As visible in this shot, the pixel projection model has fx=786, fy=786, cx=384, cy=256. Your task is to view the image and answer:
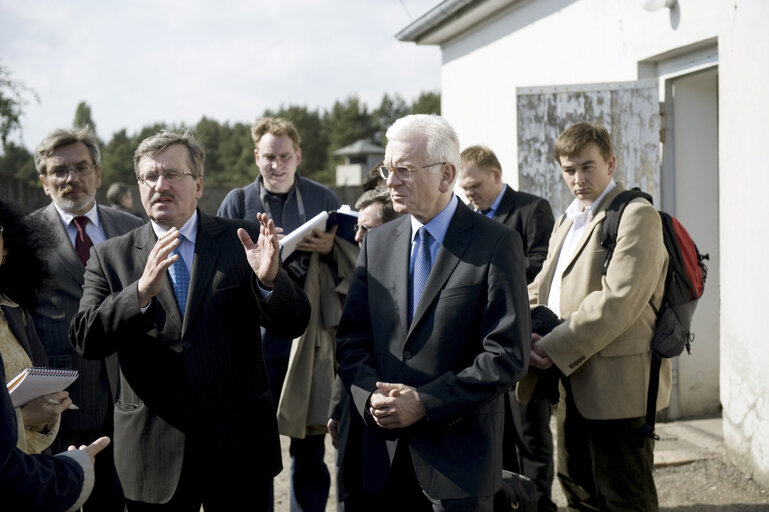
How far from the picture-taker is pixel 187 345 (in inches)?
115

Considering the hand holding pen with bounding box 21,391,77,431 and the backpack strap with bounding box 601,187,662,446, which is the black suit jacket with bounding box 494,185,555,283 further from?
the hand holding pen with bounding box 21,391,77,431

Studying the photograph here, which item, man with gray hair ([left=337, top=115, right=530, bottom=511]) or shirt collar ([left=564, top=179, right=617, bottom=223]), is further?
shirt collar ([left=564, top=179, right=617, bottom=223])

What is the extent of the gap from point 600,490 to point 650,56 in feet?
13.0

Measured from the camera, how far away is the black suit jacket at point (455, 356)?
8.91 ft

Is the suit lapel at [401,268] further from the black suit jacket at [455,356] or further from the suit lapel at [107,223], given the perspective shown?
the suit lapel at [107,223]

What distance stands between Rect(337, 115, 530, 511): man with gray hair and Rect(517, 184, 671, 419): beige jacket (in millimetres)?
739

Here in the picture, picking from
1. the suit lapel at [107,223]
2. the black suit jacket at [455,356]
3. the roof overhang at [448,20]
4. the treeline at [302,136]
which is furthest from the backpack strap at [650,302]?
the treeline at [302,136]

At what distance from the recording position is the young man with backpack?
3.49 m

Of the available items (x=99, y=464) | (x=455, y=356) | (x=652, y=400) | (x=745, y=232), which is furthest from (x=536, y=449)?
(x=99, y=464)

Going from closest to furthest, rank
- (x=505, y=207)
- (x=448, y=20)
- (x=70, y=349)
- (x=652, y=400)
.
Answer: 1. (x=652, y=400)
2. (x=70, y=349)
3. (x=505, y=207)
4. (x=448, y=20)

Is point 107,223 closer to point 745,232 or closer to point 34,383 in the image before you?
point 34,383

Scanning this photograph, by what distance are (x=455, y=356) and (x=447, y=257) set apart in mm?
359

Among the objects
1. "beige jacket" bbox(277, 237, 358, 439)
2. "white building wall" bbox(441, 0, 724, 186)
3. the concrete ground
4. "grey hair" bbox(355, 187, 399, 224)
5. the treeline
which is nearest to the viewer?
"grey hair" bbox(355, 187, 399, 224)

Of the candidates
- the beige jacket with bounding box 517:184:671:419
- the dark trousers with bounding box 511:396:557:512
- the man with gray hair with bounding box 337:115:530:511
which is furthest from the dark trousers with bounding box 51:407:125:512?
the dark trousers with bounding box 511:396:557:512
